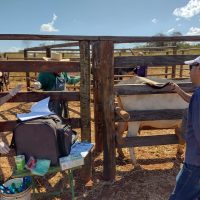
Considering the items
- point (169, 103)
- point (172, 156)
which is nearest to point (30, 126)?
point (169, 103)

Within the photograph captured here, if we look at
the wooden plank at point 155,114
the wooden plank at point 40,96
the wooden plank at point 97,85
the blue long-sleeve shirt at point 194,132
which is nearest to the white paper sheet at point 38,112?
the wooden plank at point 40,96

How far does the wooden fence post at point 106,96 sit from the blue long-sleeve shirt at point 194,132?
1.52 m

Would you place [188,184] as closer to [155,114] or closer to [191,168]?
[191,168]

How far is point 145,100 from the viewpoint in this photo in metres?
4.02

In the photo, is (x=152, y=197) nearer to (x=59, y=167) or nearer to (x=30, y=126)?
(x=59, y=167)

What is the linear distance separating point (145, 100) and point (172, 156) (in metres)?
1.23

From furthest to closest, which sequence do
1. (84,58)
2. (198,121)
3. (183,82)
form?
1. (183,82)
2. (84,58)
3. (198,121)

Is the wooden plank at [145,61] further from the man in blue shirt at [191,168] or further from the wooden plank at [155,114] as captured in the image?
the man in blue shirt at [191,168]

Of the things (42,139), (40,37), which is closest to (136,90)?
(40,37)

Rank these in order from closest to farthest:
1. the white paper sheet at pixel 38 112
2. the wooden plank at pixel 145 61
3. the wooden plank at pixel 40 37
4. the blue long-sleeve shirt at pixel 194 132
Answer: the blue long-sleeve shirt at pixel 194 132 < the white paper sheet at pixel 38 112 < the wooden plank at pixel 40 37 < the wooden plank at pixel 145 61

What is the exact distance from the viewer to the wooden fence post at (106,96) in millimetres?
3543

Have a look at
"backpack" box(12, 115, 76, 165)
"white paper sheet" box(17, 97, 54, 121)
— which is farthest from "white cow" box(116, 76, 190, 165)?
"backpack" box(12, 115, 76, 165)

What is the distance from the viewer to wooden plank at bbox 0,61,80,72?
3.48m

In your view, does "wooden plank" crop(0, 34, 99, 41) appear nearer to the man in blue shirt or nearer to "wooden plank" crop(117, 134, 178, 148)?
"wooden plank" crop(117, 134, 178, 148)
